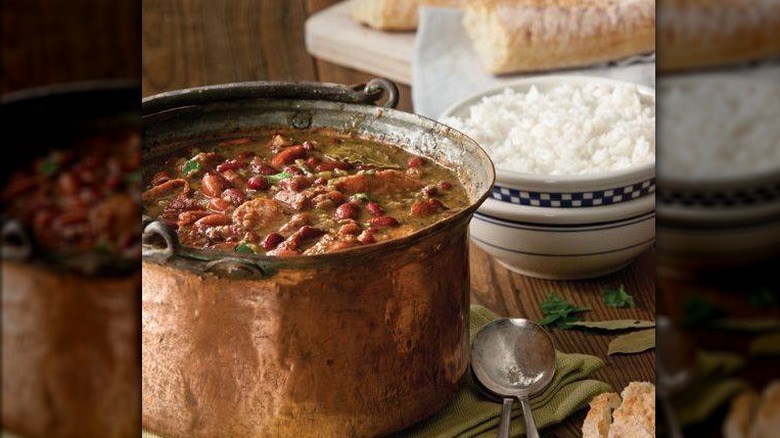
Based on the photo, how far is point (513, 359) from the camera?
0.94m

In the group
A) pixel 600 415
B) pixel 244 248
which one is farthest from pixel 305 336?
pixel 600 415

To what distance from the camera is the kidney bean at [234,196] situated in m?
0.92

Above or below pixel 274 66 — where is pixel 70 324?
above

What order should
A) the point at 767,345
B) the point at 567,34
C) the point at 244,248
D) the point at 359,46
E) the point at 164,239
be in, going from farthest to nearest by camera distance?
1. the point at 359,46
2. the point at 567,34
3. the point at 244,248
4. the point at 164,239
5. the point at 767,345

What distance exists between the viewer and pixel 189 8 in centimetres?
213

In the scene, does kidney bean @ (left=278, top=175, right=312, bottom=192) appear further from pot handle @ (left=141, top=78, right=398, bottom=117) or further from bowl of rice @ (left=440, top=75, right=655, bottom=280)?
bowl of rice @ (left=440, top=75, right=655, bottom=280)

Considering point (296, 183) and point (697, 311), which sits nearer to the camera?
point (697, 311)

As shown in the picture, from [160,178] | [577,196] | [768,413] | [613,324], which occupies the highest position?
[768,413]

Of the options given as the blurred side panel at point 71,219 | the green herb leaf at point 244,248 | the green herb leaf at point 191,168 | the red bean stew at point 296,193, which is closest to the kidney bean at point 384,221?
the red bean stew at point 296,193

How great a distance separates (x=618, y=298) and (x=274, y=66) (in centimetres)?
97

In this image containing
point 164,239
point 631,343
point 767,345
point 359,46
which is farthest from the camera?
point 359,46

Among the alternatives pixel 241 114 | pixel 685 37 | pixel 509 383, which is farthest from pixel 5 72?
pixel 241 114

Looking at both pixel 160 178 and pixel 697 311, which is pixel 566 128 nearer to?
pixel 160 178

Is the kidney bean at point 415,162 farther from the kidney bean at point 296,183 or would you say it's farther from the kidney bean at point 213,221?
the kidney bean at point 213,221
